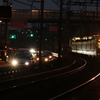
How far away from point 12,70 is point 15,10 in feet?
127

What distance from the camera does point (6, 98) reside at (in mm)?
9672

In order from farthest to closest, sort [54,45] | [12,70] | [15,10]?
[54,45]
[15,10]
[12,70]

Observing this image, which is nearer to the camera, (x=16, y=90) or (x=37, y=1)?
(x=16, y=90)

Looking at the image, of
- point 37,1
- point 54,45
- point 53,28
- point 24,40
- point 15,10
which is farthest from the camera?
point 24,40

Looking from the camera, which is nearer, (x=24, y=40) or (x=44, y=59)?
(x=44, y=59)

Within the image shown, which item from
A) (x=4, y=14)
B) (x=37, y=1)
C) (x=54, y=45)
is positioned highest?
(x=37, y=1)

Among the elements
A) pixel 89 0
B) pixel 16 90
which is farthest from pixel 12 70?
pixel 89 0

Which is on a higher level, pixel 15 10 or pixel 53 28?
pixel 15 10

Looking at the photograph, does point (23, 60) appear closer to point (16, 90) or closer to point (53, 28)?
point (16, 90)

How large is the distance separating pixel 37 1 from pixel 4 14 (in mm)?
9461

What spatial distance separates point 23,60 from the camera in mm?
24234

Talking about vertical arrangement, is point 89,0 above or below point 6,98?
above

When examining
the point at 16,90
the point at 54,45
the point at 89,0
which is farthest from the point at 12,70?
the point at 54,45

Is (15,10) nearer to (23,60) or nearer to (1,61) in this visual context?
(1,61)
